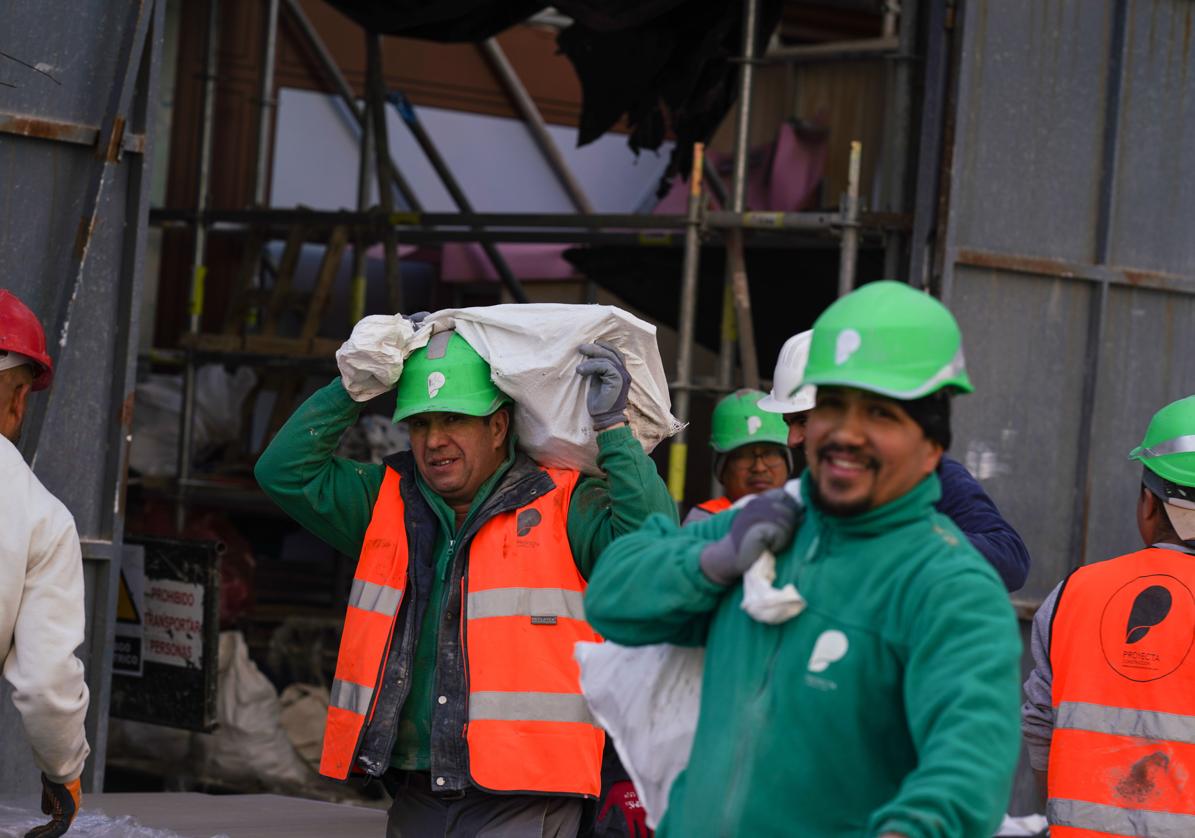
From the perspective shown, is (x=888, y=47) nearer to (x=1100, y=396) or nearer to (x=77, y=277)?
(x=1100, y=396)

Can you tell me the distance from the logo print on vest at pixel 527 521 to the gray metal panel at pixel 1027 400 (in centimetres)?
299

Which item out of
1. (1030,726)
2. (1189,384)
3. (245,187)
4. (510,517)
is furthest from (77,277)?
(245,187)

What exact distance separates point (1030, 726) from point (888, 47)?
6087 millimetres

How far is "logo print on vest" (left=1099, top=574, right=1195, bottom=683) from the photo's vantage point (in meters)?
4.04

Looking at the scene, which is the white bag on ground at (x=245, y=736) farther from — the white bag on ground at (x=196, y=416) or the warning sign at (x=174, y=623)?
the white bag on ground at (x=196, y=416)

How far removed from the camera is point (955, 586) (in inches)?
100

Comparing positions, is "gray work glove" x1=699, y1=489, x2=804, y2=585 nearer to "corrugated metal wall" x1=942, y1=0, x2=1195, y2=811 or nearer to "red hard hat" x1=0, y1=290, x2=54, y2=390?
"red hard hat" x1=0, y1=290, x2=54, y2=390

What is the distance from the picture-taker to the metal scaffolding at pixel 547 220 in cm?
693

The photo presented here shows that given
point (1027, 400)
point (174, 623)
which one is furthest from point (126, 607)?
point (1027, 400)

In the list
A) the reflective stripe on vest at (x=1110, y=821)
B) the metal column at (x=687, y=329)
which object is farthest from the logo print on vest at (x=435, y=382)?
the metal column at (x=687, y=329)

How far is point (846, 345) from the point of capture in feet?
8.64

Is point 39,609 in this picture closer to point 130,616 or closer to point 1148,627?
point 1148,627

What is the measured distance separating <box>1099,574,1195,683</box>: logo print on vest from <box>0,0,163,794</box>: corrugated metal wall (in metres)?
3.18

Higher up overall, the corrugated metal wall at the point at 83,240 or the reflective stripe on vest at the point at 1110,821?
the corrugated metal wall at the point at 83,240
